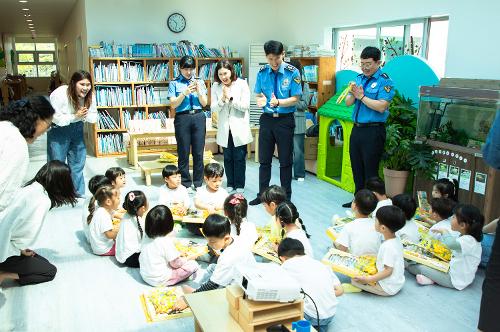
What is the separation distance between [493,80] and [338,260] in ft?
7.26

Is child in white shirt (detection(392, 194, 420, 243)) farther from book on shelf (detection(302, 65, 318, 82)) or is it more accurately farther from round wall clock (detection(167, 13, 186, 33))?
round wall clock (detection(167, 13, 186, 33))

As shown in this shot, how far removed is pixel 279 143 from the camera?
4656 millimetres

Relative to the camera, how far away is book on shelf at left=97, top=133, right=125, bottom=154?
7402 mm

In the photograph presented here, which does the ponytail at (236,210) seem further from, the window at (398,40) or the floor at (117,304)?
the window at (398,40)

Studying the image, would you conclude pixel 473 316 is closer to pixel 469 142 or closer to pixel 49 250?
pixel 469 142

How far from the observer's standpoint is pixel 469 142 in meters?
4.22

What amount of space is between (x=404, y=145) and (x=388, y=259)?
1916 millimetres

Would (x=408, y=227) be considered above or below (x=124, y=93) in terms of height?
below

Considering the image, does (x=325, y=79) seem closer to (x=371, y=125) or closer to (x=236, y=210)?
(x=371, y=125)

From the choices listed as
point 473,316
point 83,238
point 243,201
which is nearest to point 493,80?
point 473,316

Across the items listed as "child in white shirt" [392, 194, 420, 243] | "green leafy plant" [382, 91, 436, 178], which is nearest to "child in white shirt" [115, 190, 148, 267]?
"child in white shirt" [392, 194, 420, 243]

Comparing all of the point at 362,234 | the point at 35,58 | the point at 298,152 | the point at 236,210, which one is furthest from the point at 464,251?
the point at 35,58

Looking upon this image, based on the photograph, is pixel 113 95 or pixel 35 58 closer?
pixel 113 95

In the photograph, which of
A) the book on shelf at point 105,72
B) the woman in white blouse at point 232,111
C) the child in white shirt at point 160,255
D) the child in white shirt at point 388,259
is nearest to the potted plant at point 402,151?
the woman in white blouse at point 232,111
